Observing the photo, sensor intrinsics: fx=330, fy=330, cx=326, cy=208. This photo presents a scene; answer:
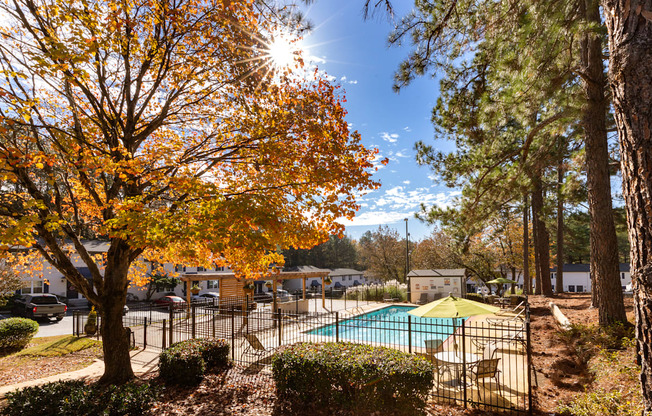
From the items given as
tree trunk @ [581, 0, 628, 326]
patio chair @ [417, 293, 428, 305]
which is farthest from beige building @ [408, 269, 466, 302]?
tree trunk @ [581, 0, 628, 326]

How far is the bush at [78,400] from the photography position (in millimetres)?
5715

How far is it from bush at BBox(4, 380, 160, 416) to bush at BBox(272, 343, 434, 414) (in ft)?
8.73

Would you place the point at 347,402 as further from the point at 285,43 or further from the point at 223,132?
the point at 285,43

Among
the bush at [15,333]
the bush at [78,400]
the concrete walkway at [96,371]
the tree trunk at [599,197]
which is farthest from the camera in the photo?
the bush at [15,333]

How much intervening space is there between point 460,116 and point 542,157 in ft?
15.4

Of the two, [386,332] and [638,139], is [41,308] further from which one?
[638,139]

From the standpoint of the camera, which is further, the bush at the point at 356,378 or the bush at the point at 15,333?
the bush at the point at 15,333

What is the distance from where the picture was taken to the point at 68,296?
98.4ft

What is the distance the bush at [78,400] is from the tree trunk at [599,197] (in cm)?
1142

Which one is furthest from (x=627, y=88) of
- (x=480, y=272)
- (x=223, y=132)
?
(x=480, y=272)

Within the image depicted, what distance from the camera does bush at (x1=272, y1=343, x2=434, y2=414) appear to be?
20.0 feet

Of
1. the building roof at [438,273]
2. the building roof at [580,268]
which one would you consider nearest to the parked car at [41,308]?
the building roof at [438,273]

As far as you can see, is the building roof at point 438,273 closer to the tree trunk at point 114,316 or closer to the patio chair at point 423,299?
the patio chair at point 423,299

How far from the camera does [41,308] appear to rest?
20.9 meters
